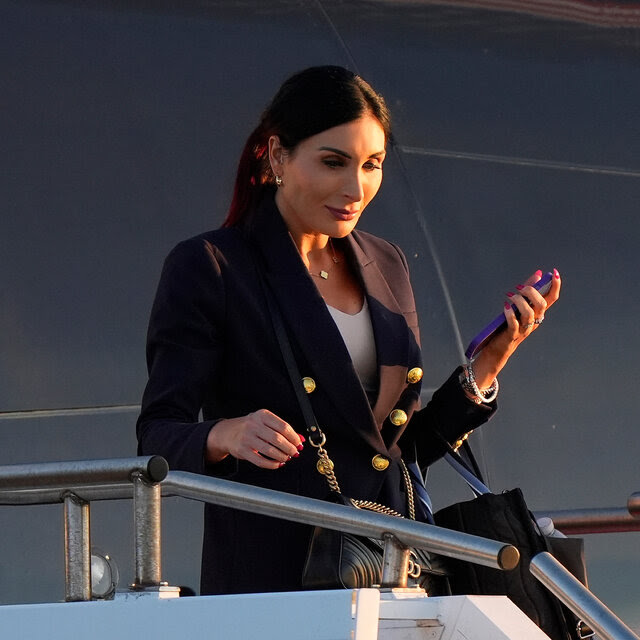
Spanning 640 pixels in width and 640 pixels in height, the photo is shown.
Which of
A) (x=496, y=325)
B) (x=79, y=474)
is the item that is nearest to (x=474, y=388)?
(x=496, y=325)

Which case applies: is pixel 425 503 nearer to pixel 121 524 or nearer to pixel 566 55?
pixel 121 524

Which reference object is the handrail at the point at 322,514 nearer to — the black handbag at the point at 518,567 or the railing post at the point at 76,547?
the railing post at the point at 76,547

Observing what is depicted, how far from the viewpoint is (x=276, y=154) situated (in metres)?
2.57

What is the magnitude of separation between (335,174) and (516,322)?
403mm

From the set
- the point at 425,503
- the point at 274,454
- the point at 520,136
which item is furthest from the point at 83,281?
the point at 274,454

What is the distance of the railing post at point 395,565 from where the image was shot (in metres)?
1.96

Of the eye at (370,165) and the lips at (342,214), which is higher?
the eye at (370,165)

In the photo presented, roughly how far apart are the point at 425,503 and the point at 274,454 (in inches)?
20.7

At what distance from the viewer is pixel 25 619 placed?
186 cm

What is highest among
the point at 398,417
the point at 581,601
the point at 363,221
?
the point at 363,221

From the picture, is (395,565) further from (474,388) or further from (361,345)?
(474,388)

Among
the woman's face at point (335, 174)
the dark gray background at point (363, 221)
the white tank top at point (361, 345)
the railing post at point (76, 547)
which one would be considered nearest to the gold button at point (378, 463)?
the white tank top at point (361, 345)

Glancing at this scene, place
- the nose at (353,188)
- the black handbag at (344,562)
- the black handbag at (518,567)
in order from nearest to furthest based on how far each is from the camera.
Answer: the black handbag at (344,562)
the black handbag at (518,567)
the nose at (353,188)

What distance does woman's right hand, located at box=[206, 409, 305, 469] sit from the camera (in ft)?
6.84
